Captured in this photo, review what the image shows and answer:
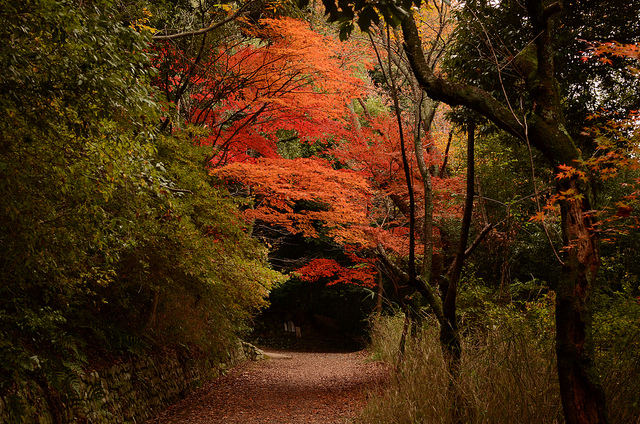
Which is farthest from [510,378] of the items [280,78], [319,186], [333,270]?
[333,270]

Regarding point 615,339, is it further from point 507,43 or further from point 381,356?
point 381,356

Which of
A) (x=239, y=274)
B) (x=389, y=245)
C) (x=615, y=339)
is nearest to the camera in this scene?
(x=615, y=339)

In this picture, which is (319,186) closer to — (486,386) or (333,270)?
(333,270)

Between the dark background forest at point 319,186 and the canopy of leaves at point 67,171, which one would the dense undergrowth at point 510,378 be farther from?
the canopy of leaves at point 67,171

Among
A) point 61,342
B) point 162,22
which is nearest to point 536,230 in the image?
point 162,22

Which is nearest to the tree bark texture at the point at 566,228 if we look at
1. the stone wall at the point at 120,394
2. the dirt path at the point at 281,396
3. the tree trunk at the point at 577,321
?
the tree trunk at the point at 577,321

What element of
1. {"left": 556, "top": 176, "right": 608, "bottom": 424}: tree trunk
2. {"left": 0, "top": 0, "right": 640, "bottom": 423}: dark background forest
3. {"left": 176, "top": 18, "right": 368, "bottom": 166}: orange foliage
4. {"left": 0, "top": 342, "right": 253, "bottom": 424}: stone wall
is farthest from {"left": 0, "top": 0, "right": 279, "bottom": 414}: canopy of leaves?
{"left": 176, "top": 18, "right": 368, "bottom": 166}: orange foliage

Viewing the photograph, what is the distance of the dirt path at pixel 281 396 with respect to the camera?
640cm

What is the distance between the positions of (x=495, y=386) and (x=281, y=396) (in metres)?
5.39

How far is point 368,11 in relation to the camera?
2.14m

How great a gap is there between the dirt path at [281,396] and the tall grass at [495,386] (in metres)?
1.19

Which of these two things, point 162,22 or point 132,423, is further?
point 162,22

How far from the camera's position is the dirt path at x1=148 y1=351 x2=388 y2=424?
6402 mm

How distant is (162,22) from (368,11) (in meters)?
6.17
